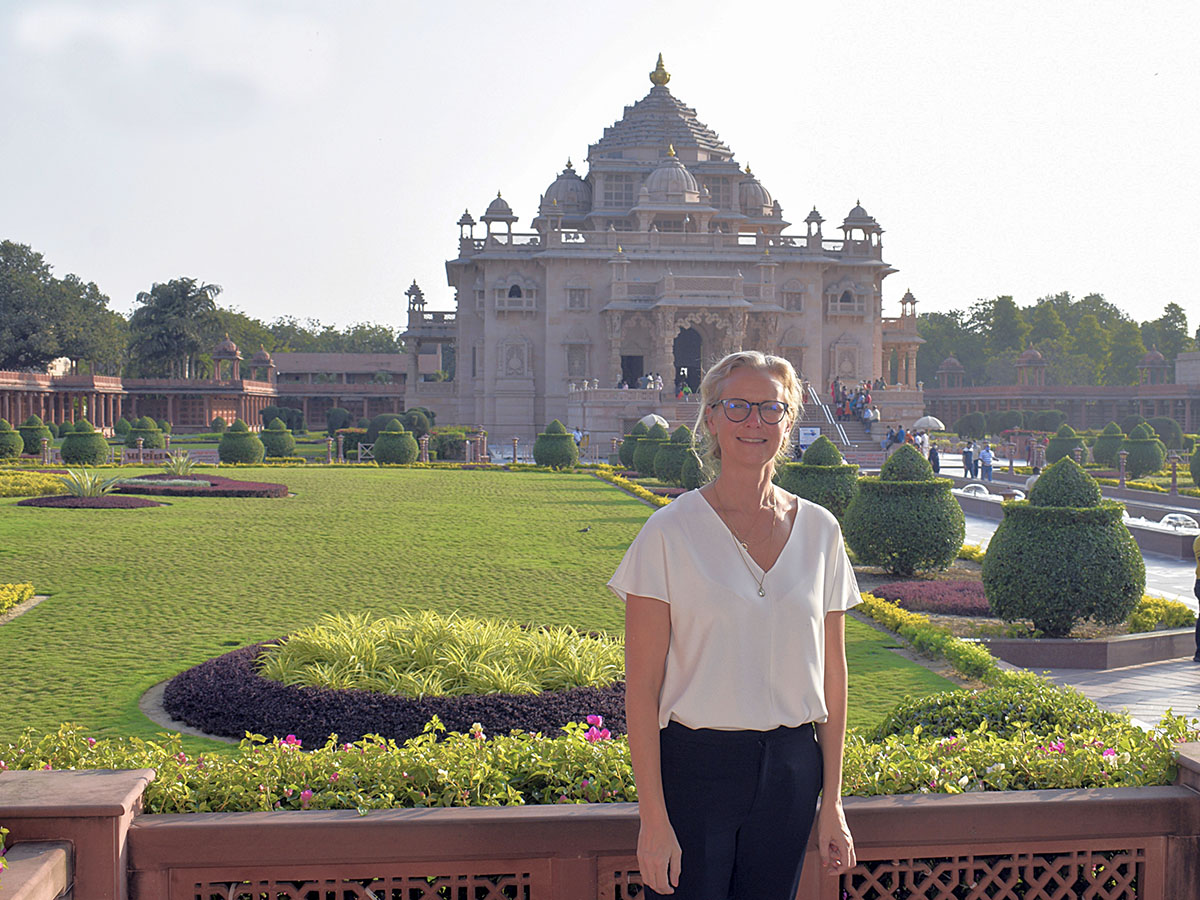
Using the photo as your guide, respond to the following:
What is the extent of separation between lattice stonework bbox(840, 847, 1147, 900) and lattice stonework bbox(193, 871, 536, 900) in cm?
111

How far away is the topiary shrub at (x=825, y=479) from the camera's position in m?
15.7

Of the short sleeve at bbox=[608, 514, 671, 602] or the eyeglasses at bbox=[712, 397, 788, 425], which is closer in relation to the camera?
the short sleeve at bbox=[608, 514, 671, 602]

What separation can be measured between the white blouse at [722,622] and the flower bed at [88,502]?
17926mm

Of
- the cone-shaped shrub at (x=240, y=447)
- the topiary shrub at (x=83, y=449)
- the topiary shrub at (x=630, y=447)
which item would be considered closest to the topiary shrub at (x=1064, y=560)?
the topiary shrub at (x=630, y=447)

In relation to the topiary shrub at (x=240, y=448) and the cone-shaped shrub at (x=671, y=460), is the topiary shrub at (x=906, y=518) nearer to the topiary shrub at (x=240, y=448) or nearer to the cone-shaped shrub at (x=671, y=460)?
the cone-shaped shrub at (x=671, y=460)

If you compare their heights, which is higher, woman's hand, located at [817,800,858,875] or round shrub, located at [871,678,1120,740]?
woman's hand, located at [817,800,858,875]

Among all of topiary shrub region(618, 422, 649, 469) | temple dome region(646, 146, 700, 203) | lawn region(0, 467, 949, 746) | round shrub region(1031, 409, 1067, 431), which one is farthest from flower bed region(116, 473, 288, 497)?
round shrub region(1031, 409, 1067, 431)

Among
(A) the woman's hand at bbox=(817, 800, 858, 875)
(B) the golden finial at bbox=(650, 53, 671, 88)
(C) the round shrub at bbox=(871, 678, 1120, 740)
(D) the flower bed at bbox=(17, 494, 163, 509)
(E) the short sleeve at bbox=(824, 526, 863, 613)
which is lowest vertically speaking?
(D) the flower bed at bbox=(17, 494, 163, 509)

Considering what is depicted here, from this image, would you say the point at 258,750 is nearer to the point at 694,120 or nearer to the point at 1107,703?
the point at 1107,703

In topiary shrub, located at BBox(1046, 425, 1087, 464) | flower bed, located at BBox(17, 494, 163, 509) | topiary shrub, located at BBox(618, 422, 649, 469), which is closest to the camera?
flower bed, located at BBox(17, 494, 163, 509)

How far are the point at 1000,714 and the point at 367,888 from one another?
2.97 metres

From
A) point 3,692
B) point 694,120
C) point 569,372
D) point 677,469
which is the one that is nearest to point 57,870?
point 3,692

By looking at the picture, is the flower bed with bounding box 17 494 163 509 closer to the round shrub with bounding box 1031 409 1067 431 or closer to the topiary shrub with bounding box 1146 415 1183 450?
the topiary shrub with bounding box 1146 415 1183 450

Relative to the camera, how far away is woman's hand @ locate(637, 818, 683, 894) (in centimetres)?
289
